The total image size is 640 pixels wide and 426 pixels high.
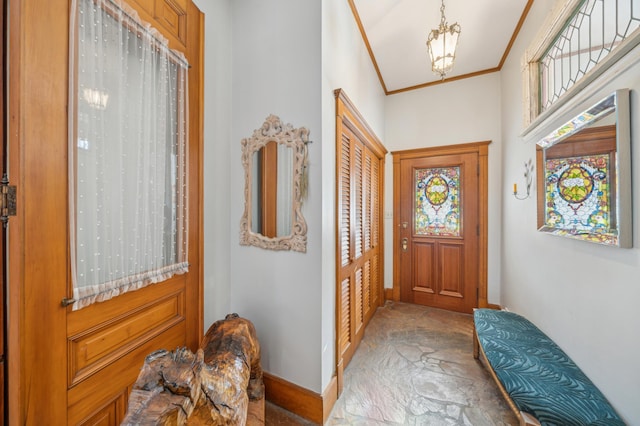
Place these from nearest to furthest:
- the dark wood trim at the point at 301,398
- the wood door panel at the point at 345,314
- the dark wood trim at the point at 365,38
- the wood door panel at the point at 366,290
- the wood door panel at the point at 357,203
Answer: the dark wood trim at the point at 301,398 → the wood door panel at the point at 345,314 → the dark wood trim at the point at 365,38 → the wood door panel at the point at 357,203 → the wood door panel at the point at 366,290

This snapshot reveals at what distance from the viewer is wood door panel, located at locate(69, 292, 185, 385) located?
3.19ft

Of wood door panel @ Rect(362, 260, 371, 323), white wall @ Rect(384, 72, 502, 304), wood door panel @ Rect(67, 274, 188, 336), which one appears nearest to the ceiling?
white wall @ Rect(384, 72, 502, 304)

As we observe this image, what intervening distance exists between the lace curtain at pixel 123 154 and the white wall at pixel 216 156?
0.66ft

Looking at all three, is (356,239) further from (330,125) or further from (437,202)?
(437,202)

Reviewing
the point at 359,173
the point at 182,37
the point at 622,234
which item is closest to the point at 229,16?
the point at 182,37

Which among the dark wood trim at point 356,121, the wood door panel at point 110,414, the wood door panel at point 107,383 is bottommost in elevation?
the wood door panel at point 110,414

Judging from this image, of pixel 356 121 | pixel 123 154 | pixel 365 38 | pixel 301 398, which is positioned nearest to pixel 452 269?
pixel 356 121

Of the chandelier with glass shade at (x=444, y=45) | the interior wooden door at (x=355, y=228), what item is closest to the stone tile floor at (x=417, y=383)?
the interior wooden door at (x=355, y=228)

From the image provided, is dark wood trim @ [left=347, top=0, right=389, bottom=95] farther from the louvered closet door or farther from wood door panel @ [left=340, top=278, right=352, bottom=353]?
wood door panel @ [left=340, top=278, right=352, bottom=353]

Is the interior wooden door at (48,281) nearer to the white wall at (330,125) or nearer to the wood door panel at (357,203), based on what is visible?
the white wall at (330,125)

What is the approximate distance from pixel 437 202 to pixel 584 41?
2016mm

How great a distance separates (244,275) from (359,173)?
1469 mm

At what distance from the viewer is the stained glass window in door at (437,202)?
123 inches

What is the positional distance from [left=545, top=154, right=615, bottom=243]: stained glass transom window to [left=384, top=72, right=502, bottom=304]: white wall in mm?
1281
